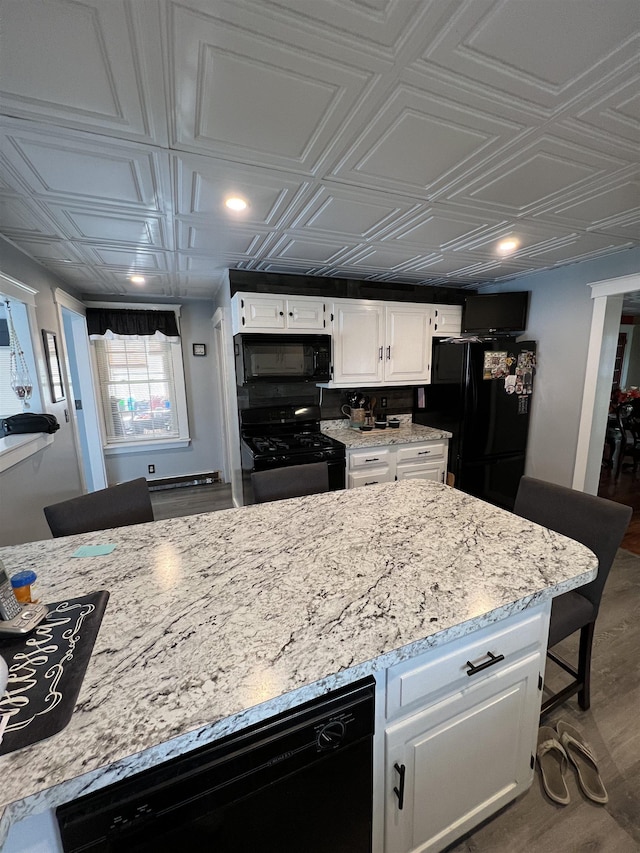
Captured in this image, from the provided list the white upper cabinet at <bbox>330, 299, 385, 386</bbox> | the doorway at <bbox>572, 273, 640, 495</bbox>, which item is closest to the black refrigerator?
→ the doorway at <bbox>572, 273, 640, 495</bbox>

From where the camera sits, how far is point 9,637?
0.82m

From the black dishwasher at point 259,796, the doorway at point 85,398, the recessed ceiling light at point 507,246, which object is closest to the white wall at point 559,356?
the recessed ceiling light at point 507,246

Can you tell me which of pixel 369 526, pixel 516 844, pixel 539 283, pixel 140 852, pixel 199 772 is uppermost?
pixel 539 283

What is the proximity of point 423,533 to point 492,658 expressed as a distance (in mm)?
429

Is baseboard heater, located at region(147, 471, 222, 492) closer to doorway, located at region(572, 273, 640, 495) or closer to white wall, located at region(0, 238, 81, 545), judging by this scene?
white wall, located at region(0, 238, 81, 545)

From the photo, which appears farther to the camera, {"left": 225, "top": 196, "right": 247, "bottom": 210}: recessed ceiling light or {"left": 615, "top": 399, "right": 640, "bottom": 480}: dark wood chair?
{"left": 615, "top": 399, "right": 640, "bottom": 480}: dark wood chair

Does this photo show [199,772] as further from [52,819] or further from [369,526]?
[369,526]

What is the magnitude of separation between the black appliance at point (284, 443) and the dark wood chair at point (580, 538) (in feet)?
5.19

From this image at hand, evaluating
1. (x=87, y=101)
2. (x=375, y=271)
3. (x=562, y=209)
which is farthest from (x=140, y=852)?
(x=375, y=271)

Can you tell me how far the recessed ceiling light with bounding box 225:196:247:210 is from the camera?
1696mm

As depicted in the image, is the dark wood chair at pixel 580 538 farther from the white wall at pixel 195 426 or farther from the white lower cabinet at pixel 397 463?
the white wall at pixel 195 426

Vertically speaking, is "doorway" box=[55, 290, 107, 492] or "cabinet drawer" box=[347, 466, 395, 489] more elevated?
"doorway" box=[55, 290, 107, 492]

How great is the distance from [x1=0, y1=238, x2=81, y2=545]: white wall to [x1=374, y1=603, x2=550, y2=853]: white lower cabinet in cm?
214

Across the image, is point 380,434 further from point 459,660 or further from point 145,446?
point 145,446
